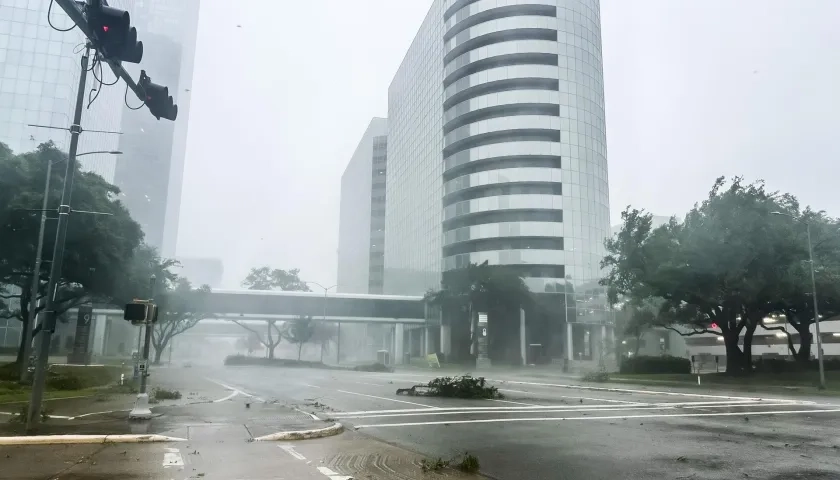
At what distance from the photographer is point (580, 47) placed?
80.9m

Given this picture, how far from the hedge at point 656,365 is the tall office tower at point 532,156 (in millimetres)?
27369

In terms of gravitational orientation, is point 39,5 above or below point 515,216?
above

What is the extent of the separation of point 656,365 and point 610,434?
121 ft

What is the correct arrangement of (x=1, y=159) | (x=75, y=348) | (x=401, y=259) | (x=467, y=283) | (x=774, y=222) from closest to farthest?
1. (x=1, y=159)
2. (x=774, y=222)
3. (x=75, y=348)
4. (x=467, y=283)
5. (x=401, y=259)

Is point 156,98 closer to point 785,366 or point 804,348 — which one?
point 785,366

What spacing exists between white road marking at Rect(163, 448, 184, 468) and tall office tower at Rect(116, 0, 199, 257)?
154555 millimetres

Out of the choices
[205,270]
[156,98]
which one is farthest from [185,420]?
[205,270]

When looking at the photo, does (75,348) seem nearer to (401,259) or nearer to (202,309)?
(202,309)

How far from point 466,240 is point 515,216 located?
7.02 metres

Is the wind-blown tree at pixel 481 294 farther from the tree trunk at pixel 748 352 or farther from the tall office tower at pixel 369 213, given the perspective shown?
the tall office tower at pixel 369 213

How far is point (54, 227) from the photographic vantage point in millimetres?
30438

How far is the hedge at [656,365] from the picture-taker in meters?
46.3

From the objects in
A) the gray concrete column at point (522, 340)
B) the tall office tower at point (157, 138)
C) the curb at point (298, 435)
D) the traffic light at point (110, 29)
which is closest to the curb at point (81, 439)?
the curb at point (298, 435)

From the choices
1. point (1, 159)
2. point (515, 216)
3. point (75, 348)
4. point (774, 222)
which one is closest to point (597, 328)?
point (515, 216)
